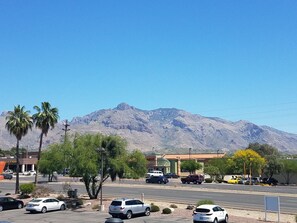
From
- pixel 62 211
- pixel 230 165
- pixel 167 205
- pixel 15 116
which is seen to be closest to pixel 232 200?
pixel 167 205

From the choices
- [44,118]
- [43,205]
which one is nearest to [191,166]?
[44,118]

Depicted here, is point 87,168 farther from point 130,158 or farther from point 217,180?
point 217,180

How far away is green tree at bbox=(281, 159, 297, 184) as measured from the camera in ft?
325

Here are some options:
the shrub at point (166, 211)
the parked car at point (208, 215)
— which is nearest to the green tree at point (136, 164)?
the shrub at point (166, 211)

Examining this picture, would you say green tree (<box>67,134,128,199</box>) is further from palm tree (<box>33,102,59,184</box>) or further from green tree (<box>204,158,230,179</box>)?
green tree (<box>204,158,230,179</box>)

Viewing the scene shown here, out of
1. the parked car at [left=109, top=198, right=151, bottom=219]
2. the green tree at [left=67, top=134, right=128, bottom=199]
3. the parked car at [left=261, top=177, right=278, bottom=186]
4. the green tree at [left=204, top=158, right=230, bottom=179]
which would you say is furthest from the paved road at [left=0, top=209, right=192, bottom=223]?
the green tree at [left=204, top=158, right=230, bottom=179]

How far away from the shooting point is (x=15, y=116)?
2470 inches

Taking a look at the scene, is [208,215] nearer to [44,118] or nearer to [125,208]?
[125,208]

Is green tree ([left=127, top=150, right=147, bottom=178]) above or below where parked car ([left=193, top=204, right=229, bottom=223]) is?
above

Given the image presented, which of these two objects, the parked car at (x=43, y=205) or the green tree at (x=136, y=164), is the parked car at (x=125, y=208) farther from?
the green tree at (x=136, y=164)

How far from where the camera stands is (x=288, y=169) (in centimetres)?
10000

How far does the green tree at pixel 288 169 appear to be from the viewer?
9912cm

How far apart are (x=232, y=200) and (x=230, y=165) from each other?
64.0 metres

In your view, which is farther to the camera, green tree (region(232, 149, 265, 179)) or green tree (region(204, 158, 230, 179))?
green tree (region(232, 149, 265, 179))
